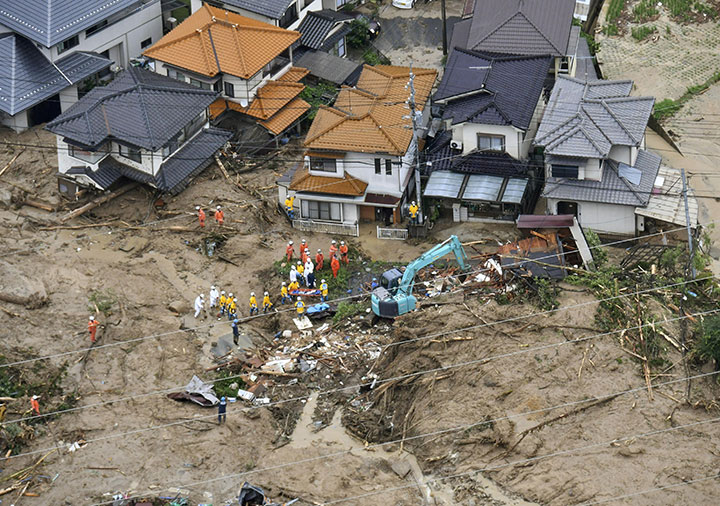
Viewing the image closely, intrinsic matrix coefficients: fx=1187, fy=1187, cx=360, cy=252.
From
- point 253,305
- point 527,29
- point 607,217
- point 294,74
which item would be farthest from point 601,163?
point 294,74

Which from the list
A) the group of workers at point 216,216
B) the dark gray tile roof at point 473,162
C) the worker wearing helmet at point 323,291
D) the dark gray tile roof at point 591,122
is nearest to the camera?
the worker wearing helmet at point 323,291

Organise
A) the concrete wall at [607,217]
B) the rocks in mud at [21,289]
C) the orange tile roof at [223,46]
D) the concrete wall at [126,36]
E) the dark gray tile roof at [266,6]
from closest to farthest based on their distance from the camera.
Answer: the rocks in mud at [21,289], the concrete wall at [607,217], the orange tile roof at [223,46], the dark gray tile roof at [266,6], the concrete wall at [126,36]

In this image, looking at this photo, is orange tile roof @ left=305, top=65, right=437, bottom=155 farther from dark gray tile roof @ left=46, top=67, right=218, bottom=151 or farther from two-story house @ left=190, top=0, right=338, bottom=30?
two-story house @ left=190, top=0, right=338, bottom=30

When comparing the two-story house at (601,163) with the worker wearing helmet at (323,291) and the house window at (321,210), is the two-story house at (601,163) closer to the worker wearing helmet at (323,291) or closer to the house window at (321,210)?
the house window at (321,210)

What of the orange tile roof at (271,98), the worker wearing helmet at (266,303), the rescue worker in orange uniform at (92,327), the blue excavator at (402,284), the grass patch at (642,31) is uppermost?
the grass patch at (642,31)

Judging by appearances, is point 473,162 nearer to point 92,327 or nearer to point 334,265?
point 334,265

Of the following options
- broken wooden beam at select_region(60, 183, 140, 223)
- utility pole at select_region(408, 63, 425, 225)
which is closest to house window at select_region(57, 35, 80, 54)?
broken wooden beam at select_region(60, 183, 140, 223)

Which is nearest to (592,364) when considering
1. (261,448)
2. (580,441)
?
(580,441)

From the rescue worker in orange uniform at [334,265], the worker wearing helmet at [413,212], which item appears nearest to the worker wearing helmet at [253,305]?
the rescue worker in orange uniform at [334,265]
